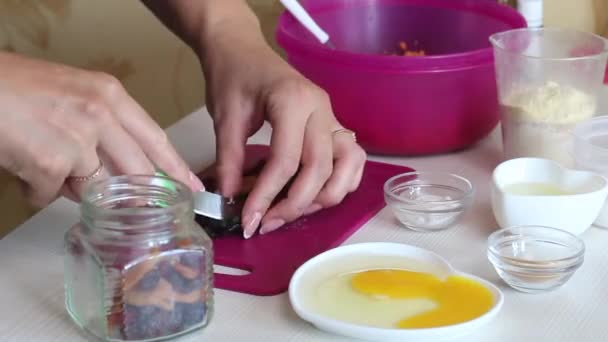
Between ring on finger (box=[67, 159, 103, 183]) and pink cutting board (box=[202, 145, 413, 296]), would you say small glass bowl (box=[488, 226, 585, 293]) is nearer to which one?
pink cutting board (box=[202, 145, 413, 296])

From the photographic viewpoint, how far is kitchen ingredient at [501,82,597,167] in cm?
83

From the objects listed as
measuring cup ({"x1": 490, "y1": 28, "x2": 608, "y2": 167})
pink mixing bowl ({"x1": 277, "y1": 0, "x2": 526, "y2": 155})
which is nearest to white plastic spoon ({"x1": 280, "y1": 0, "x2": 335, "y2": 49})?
pink mixing bowl ({"x1": 277, "y1": 0, "x2": 526, "y2": 155})

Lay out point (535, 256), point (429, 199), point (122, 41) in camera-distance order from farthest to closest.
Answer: point (122, 41) < point (429, 199) < point (535, 256)

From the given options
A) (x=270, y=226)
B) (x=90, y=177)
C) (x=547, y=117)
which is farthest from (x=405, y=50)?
(x=90, y=177)

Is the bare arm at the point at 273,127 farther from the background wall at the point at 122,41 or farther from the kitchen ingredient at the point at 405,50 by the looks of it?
the background wall at the point at 122,41

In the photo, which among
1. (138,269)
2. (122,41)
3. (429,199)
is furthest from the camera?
(122,41)

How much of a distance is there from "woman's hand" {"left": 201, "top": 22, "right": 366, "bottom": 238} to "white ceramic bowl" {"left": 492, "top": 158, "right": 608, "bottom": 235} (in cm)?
14

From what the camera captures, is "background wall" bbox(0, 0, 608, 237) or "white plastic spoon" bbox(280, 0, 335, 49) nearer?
"white plastic spoon" bbox(280, 0, 335, 49)

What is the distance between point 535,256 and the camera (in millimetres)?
689

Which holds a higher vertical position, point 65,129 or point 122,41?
point 65,129

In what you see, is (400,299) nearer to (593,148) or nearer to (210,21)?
(593,148)

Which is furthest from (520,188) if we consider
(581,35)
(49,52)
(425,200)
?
(49,52)

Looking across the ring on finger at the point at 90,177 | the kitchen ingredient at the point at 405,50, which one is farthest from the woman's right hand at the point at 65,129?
the kitchen ingredient at the point at 405,50

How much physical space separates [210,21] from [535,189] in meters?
0.37
